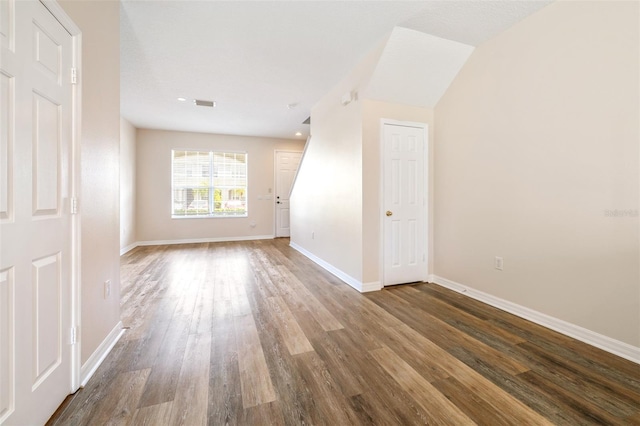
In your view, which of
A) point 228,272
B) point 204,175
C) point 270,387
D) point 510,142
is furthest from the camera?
point 204,175

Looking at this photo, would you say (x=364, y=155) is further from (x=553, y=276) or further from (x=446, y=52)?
(x=553, y=276)

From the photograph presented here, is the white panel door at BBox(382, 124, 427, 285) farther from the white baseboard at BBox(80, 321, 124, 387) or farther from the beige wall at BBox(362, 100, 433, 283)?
the white baseboard at BBox(80, 321, 124, 387)

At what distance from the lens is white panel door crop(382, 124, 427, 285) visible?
3.26m

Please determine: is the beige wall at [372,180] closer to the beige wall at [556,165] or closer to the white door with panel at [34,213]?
the beige wall at [556,165]

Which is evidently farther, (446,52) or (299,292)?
(299,292)

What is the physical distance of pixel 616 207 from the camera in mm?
1895

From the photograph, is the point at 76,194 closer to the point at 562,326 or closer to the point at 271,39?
the point at 271,39

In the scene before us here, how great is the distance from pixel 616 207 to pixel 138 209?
761 cm

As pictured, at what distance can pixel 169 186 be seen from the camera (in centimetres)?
626

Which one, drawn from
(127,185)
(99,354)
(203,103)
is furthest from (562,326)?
(127,185)

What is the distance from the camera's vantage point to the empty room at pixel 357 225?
51.3 inches

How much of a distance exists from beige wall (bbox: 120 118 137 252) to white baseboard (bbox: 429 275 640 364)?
610 centimetres

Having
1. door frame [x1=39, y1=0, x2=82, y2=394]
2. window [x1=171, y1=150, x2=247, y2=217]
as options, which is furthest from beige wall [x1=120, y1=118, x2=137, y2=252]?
door frame [x1=39, y1=0, x2=82, y2=394]

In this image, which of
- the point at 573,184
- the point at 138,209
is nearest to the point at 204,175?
the point at 138,209
